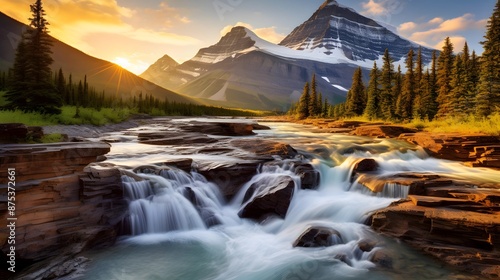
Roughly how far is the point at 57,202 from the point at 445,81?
54052 millimetres

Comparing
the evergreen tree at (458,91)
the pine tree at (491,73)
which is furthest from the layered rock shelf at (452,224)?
the evergreen tree at (458,91)

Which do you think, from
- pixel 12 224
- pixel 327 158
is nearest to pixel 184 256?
pixel 12 224

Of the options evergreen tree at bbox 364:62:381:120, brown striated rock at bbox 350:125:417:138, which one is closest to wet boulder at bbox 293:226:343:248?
brown striated rock at bbox 350:125:417:138

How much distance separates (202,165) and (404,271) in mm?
9938

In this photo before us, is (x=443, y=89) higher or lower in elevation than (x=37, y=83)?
higher

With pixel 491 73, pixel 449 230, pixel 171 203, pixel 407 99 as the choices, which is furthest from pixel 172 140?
pixel 407 99

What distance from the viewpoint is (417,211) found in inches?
402

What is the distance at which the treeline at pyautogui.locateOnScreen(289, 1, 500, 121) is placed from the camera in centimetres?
3256

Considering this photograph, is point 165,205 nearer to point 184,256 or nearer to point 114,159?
point 184,256

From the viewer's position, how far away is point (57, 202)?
32.1 feet

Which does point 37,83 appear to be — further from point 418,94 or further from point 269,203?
point 418,94

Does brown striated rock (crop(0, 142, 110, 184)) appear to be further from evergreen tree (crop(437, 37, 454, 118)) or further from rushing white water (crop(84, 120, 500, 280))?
evergreen tree (crop(437, 37, 454, 118))

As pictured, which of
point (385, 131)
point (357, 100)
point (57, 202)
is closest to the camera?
point (57, 202)

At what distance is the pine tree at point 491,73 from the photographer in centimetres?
3073
